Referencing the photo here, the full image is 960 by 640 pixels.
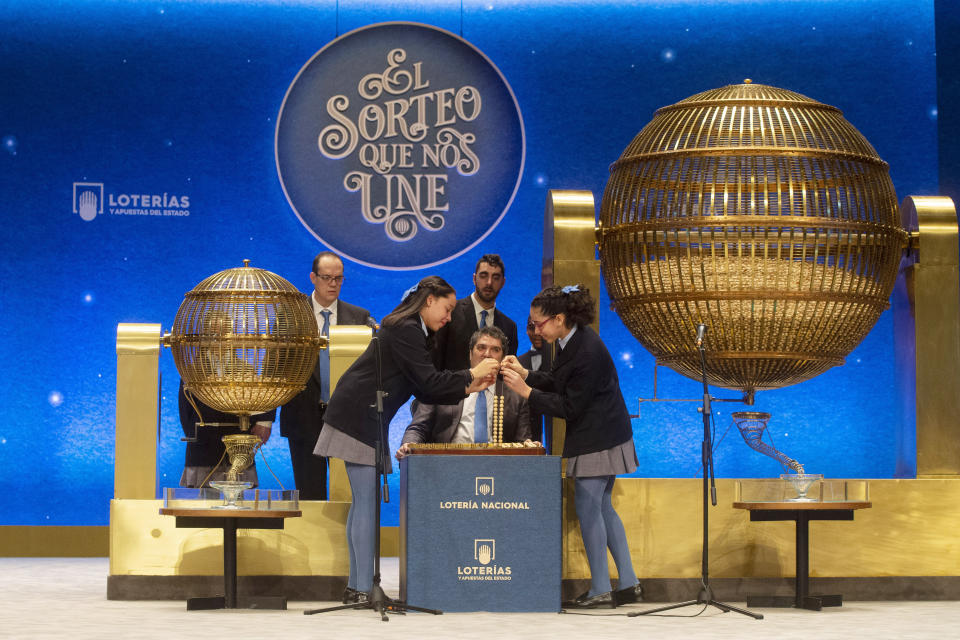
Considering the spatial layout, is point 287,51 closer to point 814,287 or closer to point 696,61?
point 696,61

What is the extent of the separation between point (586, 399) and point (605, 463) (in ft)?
1.06

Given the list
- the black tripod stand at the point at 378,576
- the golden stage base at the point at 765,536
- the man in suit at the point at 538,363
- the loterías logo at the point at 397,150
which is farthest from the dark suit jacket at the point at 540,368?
the loterías logo at the point at 397,150

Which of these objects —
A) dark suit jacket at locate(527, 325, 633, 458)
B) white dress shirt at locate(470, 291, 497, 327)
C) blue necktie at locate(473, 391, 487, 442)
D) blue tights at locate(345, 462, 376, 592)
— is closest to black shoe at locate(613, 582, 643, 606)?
dark suit jacket at locate(527, 325, 633, 458)

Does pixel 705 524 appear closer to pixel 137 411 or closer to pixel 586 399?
pixel 586 399

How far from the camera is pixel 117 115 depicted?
385 inches

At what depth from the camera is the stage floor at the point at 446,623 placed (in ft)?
16.8

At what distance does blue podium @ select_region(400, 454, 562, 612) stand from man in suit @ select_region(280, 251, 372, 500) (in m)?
1.79

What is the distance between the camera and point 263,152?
9844 millimetres

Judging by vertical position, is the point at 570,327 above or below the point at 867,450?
above

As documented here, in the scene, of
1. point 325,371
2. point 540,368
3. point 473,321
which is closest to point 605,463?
point 540,368

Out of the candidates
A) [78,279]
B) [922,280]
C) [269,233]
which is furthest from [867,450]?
[78,279]

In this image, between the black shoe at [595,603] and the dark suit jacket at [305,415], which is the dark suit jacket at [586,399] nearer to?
the black shoe at [595,603]

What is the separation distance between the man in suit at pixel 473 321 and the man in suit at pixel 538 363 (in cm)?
17

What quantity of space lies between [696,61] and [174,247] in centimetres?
429
